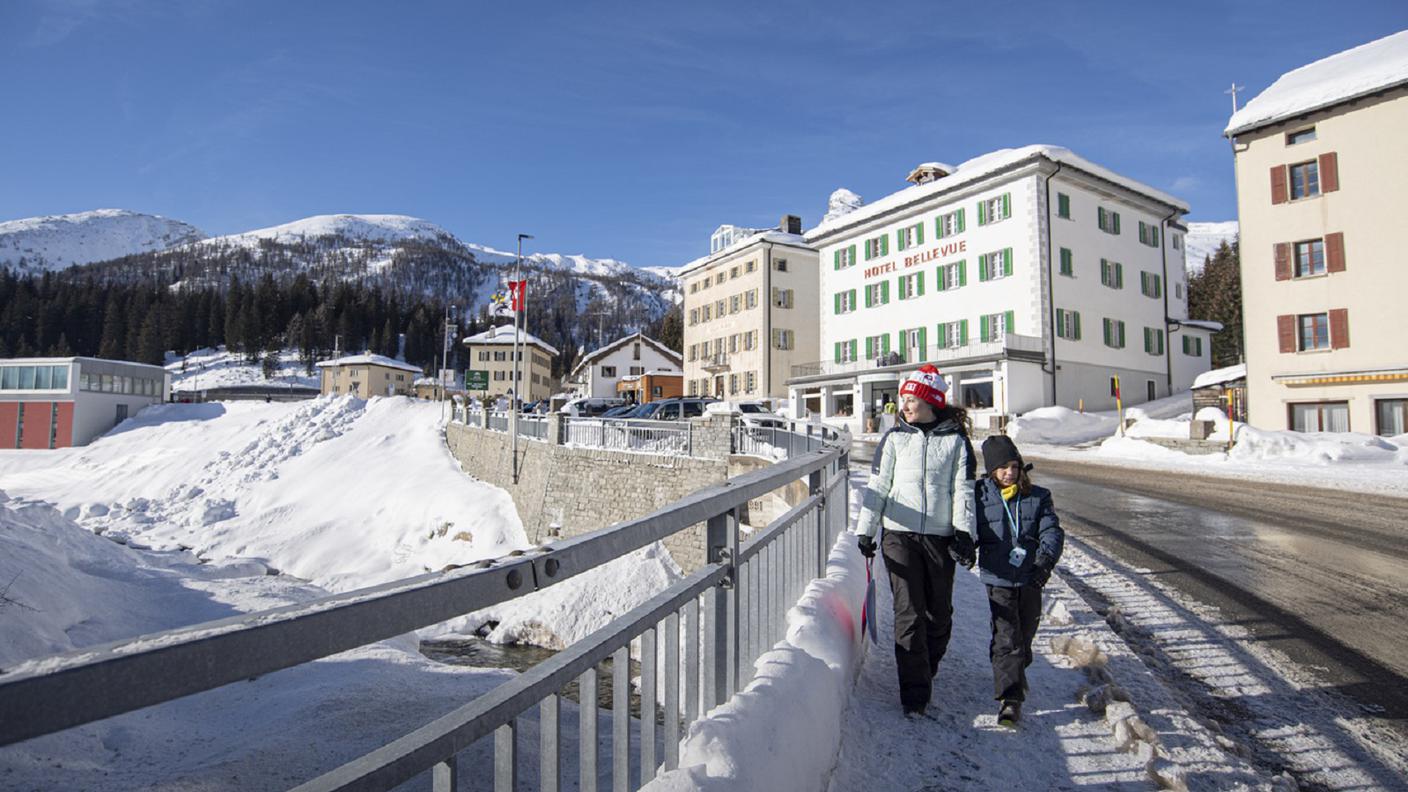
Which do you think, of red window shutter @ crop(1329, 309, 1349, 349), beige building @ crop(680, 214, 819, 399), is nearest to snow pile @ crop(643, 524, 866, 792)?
red window shutter @ crop(1329, 309, 1349, 349)

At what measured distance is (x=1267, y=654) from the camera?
501cm

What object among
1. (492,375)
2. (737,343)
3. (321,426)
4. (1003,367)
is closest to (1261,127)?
(1003,367)

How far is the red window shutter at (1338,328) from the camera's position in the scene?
24516 mm

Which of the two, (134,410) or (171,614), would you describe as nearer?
(171,614)

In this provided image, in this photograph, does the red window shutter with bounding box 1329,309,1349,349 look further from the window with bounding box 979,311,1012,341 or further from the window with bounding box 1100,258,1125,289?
the window with bounding box 1100,258,1125,289

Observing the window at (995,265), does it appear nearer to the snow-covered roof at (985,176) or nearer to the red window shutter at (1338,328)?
the snow-covered roof at (985,176)

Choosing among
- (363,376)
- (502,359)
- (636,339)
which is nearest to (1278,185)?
(636,339)

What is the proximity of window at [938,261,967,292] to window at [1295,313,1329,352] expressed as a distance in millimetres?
14714

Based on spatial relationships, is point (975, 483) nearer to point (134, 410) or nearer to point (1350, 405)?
point (1350, 405)

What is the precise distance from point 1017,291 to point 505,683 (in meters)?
37.7

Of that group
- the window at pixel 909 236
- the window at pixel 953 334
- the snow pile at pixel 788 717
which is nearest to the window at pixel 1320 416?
the window at pixel 953 334

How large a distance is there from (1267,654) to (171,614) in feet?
48.8

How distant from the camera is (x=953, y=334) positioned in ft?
124

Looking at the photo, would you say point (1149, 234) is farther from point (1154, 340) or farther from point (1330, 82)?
point (1330, 82)
